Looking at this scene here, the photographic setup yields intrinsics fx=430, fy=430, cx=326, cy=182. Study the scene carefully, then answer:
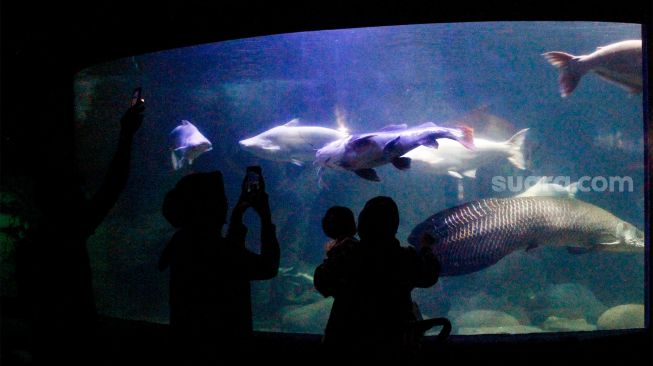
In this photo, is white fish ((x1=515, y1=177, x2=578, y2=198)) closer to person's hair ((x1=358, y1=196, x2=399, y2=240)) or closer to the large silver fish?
the large silver fish

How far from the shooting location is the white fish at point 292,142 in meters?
7.92

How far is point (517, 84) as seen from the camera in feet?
102

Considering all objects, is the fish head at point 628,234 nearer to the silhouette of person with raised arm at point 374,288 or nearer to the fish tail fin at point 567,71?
the fish tail fin at point 567,71

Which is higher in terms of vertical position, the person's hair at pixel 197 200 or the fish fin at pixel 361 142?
the fish fin at pixel 361 142

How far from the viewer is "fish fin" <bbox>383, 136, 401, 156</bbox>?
310cm

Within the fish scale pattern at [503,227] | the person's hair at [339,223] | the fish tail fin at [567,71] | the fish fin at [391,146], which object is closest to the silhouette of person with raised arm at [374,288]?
the person's hair at [339,223]

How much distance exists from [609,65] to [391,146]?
8.17ft

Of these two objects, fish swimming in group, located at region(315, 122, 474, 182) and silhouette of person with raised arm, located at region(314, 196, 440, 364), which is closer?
silhouette of person with raised arm, located at region(314, 196, 440, 364)

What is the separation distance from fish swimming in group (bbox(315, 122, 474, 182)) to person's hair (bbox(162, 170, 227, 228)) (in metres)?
1.35

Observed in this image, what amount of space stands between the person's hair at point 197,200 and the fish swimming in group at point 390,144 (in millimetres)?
1351

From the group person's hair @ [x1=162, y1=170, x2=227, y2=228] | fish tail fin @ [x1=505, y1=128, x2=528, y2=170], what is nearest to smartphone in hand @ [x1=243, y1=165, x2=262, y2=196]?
person's hair @ [x1=162, y1=170, x2=227, y2=228]

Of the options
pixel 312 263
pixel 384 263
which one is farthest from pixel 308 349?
pixel 312 263

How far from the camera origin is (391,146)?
3.13m

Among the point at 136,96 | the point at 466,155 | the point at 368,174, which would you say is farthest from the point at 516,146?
the point at 136,96
